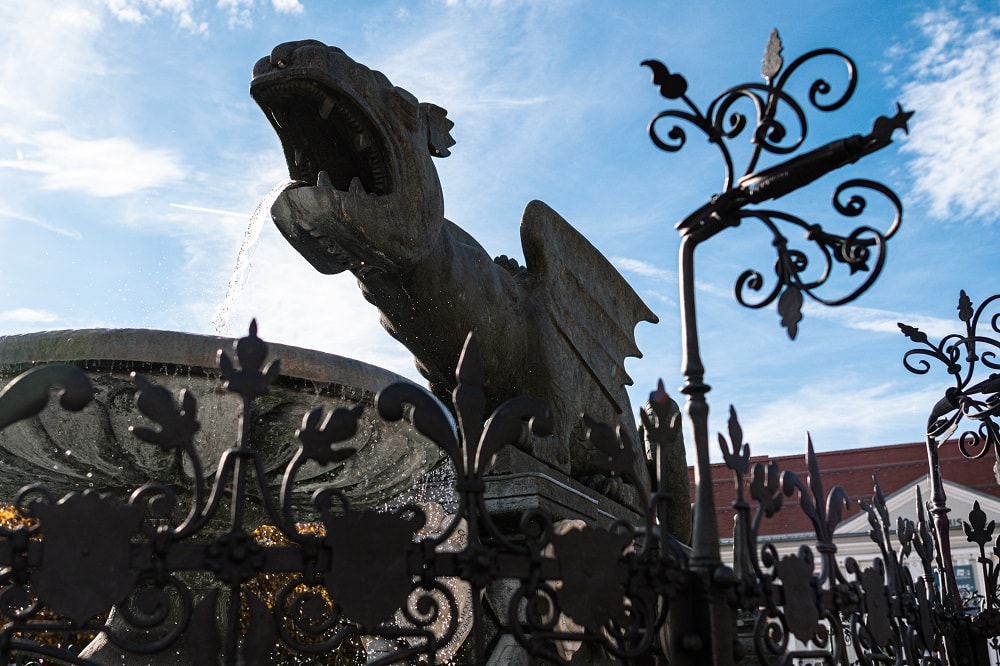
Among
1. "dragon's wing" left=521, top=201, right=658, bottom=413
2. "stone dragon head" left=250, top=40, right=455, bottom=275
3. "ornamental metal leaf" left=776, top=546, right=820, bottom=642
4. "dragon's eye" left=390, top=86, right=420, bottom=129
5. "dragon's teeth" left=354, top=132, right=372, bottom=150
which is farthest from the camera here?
"dragon's wing" left=521, top=201, right=658, bottom=413

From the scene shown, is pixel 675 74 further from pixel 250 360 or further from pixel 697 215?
pixel 250 360

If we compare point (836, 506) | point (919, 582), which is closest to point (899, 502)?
point (919, 582)

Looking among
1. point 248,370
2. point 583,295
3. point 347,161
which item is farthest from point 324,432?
point 583,295

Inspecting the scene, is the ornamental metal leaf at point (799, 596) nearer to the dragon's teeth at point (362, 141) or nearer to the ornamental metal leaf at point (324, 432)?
the ornamental metal leaf at point (324, 432)

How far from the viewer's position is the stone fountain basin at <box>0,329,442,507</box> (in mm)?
2637

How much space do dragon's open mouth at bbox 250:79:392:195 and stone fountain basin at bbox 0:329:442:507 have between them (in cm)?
83

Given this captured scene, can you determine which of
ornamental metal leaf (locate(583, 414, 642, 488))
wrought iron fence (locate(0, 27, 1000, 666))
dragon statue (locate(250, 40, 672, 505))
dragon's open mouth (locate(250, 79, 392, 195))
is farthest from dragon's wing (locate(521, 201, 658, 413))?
ornamental metal leaf (locate(583, 414, 642, 488))

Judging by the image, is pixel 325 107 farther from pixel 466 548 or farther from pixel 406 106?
pixel 466 548

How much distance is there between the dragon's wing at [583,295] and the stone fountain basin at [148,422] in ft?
4.14

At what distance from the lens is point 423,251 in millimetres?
3615

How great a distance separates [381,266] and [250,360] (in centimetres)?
194

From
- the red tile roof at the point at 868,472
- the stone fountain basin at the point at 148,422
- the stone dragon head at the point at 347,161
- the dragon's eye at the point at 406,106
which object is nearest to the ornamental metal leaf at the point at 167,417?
the stone fountain basin at the point at 148,422

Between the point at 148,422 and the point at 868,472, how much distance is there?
21.0 metres

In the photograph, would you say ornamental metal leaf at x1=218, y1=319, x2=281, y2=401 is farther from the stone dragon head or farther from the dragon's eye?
the dragon's eye
